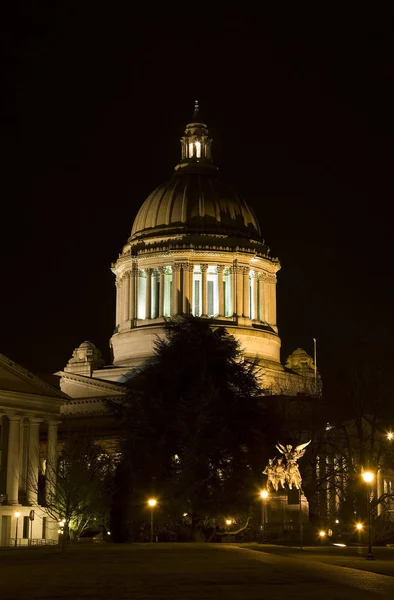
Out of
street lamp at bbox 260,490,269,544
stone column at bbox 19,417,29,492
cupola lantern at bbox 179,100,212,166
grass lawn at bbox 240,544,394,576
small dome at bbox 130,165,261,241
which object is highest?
cupola lantern at bbox 179,100,212,166

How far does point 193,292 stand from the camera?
10062 cm

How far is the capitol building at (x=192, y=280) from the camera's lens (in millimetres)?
100000

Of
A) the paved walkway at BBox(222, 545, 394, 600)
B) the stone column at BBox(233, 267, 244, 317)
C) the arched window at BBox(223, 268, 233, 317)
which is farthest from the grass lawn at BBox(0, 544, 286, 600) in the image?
the arched window at BBox(223, 268, 233, 317)

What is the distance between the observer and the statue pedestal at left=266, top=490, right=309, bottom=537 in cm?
7025

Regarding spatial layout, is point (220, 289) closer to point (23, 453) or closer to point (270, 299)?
point (270, 299)

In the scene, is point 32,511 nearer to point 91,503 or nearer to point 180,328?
point 91,503

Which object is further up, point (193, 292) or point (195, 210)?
point (195, 210)

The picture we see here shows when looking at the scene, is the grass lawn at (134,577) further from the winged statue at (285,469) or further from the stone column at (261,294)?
the stone column at (261,294)

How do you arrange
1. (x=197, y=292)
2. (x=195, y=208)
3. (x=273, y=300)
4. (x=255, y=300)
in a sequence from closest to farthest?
(x=197, y=292) < (x=195, y=208) < (x=255, y=300) < (x=273, y=300)

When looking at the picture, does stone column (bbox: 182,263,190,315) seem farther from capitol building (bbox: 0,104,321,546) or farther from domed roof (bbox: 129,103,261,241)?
domed roof (bbox: 129,103,261,241)

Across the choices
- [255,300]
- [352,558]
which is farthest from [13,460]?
[352,558]

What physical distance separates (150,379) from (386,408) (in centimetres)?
1726

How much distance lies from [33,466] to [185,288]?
27.2m

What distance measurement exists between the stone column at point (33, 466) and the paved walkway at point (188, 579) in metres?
34.0
